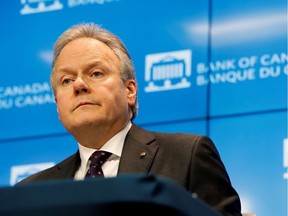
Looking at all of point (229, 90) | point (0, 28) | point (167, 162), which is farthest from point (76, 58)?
point (0, 28)

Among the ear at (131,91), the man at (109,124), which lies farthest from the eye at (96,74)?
the ear at (131,91)

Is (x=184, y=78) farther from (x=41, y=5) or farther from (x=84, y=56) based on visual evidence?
(x=41, y=5)

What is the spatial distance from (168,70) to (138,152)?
1056mm

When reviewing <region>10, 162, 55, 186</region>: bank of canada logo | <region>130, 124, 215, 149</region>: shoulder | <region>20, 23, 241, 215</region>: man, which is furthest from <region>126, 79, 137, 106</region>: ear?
<region>10, 162, 55, 186</region>: bank of canada logo

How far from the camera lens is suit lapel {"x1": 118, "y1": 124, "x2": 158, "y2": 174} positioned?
2426 millimetres

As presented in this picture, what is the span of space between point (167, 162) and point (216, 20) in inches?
51.2

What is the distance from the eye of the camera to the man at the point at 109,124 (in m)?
2.37

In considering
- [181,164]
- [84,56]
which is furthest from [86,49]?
[181,164]

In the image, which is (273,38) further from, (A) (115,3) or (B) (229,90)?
(A) (115,3)

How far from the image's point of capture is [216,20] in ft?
11.6

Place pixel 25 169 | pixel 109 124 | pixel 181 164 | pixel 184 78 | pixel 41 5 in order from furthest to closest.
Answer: pixel 41 5 → pixel 25 169 → pixel 184 78 → pixel 109 124 → pixel 181 164

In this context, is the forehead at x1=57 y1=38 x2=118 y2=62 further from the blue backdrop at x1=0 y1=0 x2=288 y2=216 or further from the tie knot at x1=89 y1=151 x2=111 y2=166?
the blue backdrop at x1=0 y1=0 x2=288 y2=216

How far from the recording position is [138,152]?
8.20ft

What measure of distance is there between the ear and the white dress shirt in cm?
12
